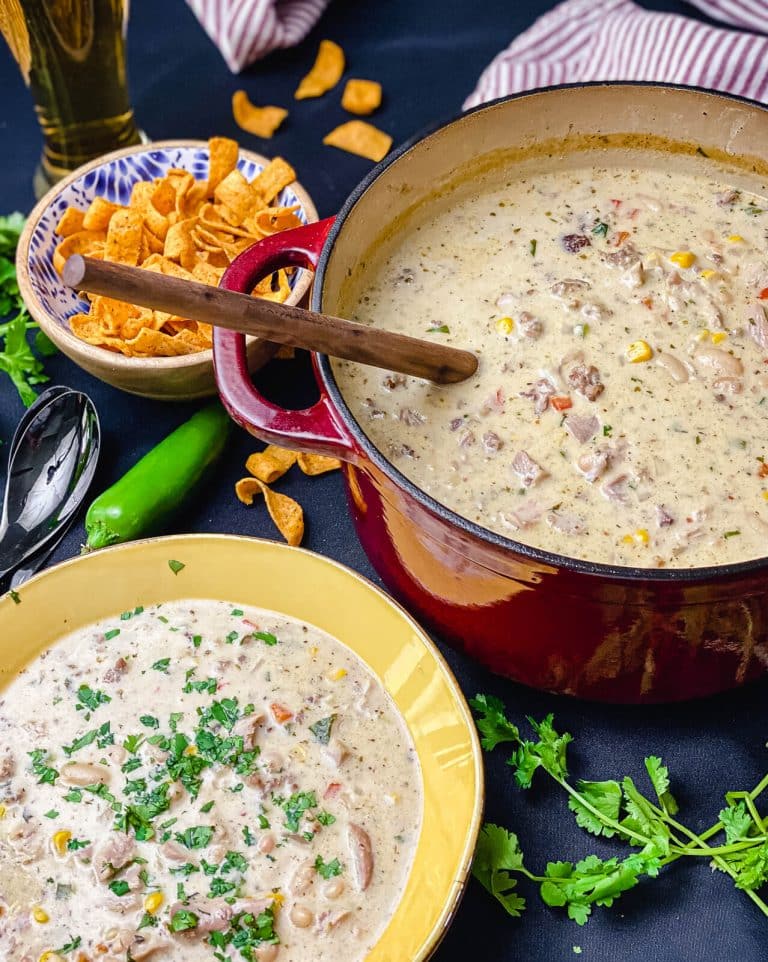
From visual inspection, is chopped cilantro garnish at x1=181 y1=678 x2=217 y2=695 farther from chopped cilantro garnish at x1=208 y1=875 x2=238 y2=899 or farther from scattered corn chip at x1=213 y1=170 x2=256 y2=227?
scattered corn chip at x1=213 y1=170 x2=256 y2=227

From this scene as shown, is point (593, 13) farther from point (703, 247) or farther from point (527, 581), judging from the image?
point (527, 581)

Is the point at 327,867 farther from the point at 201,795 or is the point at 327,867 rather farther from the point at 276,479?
the point at 276,479

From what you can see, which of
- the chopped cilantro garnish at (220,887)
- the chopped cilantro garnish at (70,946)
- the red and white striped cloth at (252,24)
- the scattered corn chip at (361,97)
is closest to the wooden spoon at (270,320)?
the chopped cilantro garnish at (220,887)

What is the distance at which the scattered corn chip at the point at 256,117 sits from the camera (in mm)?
3051

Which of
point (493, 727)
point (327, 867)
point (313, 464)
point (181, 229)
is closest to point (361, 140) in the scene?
point (181, 229)

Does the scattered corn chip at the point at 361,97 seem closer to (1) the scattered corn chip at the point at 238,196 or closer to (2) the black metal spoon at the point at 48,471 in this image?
(1) the scattered corn chip at the point at 238,196

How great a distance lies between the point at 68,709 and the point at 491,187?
1307mm

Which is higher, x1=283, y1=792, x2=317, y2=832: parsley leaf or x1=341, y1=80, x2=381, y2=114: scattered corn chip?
x1=341, y1=80, x2=381, y2=114: scattered corn chip

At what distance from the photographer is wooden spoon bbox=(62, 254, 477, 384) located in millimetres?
1492

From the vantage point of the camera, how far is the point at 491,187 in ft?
8.13

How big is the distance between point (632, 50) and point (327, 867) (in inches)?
83.4


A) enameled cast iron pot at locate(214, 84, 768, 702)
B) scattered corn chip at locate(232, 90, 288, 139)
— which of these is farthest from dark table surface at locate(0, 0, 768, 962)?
enameled cast iron pot at locate(214, 84, 768, 702)

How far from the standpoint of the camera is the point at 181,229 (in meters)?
2.52

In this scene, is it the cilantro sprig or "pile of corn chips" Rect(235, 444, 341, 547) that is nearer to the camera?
the cilantro sprig
